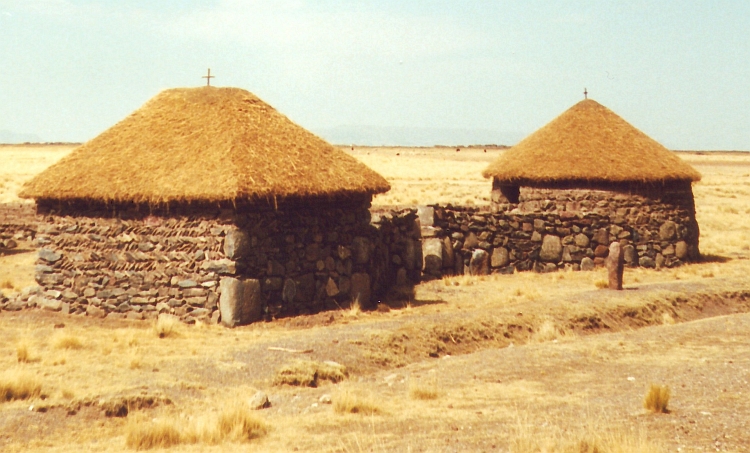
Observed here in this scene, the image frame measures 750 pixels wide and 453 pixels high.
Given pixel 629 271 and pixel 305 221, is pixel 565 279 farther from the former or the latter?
pixel 305 221

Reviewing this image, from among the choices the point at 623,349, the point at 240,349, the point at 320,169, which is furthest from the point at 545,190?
the point at 240,349

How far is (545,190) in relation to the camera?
70.5 ft

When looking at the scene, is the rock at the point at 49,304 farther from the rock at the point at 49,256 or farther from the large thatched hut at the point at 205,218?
the rock at the point at 49,256

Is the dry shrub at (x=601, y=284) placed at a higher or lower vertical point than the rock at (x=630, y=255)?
lower

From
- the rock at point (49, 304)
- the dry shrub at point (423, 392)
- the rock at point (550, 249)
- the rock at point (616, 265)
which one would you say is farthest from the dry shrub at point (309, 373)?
the rock at point (550, 249)

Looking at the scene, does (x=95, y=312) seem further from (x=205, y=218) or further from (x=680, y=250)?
(x=680, y=250)

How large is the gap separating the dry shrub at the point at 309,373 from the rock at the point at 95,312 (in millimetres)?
4787

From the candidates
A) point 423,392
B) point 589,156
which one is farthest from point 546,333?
point 589,156

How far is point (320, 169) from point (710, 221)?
77.6 feet

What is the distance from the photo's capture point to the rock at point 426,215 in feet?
61.9

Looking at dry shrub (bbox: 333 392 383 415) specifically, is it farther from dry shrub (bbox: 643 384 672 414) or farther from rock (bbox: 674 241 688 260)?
rock (bbox: 674 241 688 260)

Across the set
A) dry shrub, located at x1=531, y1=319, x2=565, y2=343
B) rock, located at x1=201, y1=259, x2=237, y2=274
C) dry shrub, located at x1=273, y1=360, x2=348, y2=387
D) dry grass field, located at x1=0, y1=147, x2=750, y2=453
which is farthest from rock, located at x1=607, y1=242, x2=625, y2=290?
dry shrub, located at x1=273, y1=360, x2=348, y2=387

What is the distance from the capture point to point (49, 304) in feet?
47.0

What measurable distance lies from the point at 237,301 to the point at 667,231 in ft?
38.3
